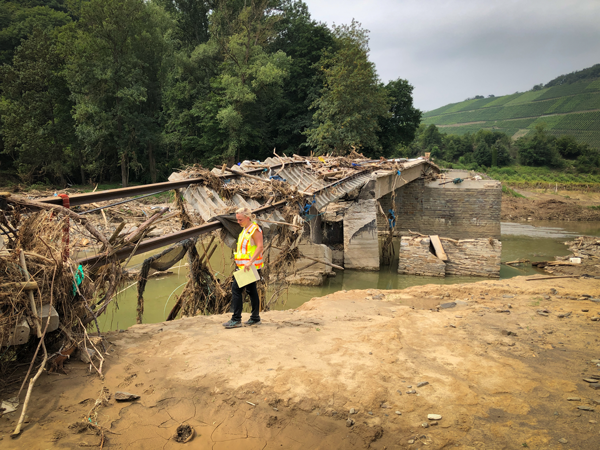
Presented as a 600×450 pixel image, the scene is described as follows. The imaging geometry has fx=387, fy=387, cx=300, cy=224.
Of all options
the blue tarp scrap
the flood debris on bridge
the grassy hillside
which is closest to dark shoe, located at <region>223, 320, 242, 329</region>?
the flood debris on bridge

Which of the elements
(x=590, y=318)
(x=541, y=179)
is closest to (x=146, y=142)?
(x=590, y=318)

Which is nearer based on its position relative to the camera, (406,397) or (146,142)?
(406,397)

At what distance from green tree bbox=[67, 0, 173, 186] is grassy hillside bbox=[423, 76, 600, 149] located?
2522 inches

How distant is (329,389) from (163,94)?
3065 cm

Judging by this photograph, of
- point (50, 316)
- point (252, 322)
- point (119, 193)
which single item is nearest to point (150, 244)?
point (119, 193)

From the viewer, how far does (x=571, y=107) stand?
76750mm

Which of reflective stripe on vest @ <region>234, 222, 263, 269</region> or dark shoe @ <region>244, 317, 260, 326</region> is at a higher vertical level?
reflective stripe on vest @ <region>234, 222, 263, 269</region>

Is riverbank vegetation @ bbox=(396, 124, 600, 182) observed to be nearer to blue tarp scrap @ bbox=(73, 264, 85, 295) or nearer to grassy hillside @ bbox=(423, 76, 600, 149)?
grassy hillside @ bbox=(423, 76, 600, 149)

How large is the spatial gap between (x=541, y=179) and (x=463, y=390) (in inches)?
1875

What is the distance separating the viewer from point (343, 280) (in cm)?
1381

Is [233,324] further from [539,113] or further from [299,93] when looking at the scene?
[539,113]

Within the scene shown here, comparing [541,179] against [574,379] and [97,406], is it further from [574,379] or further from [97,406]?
[97,406]

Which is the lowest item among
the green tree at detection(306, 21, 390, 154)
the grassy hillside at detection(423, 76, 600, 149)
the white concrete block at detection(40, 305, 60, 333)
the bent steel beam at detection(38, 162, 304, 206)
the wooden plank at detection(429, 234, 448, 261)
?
the wooden plank at detection(429, 234, 448, 261)

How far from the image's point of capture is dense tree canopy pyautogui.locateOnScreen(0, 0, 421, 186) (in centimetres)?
2456
